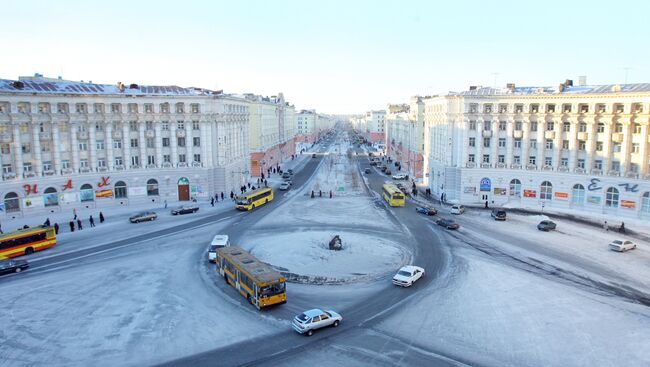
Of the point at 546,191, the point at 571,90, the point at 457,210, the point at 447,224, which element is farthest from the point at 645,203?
the point at 447,224

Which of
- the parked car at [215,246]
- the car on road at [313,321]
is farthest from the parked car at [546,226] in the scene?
the parked car at [215,246]

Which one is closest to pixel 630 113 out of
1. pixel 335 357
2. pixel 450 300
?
pixel 450 300

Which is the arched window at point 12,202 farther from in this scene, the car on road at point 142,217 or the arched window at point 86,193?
the car on road at point 142,217

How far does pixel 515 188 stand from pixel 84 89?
72.0 m

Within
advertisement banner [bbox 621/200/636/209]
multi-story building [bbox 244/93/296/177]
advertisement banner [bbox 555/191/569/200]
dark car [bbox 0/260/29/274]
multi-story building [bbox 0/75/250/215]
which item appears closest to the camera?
dark car [bbox 0/260/29/274]

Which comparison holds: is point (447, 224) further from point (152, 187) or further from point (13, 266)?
point (13, 266)

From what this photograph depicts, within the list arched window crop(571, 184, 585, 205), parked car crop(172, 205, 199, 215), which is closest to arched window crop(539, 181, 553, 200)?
arched window crop(571, 184, 585, 205)

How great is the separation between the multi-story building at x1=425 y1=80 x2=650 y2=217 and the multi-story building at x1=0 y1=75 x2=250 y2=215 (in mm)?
41723

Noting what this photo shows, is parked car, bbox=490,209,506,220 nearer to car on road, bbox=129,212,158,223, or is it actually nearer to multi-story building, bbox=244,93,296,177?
car on road, bbox=129,212,158,223

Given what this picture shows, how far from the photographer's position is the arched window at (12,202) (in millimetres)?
64188

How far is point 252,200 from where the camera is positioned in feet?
241

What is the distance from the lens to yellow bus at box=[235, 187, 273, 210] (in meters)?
72.1

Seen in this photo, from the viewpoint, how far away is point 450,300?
121ft

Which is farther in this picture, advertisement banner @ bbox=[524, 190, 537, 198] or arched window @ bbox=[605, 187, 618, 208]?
advertisement banner @ bbox=[524, 190, 537, 198]
